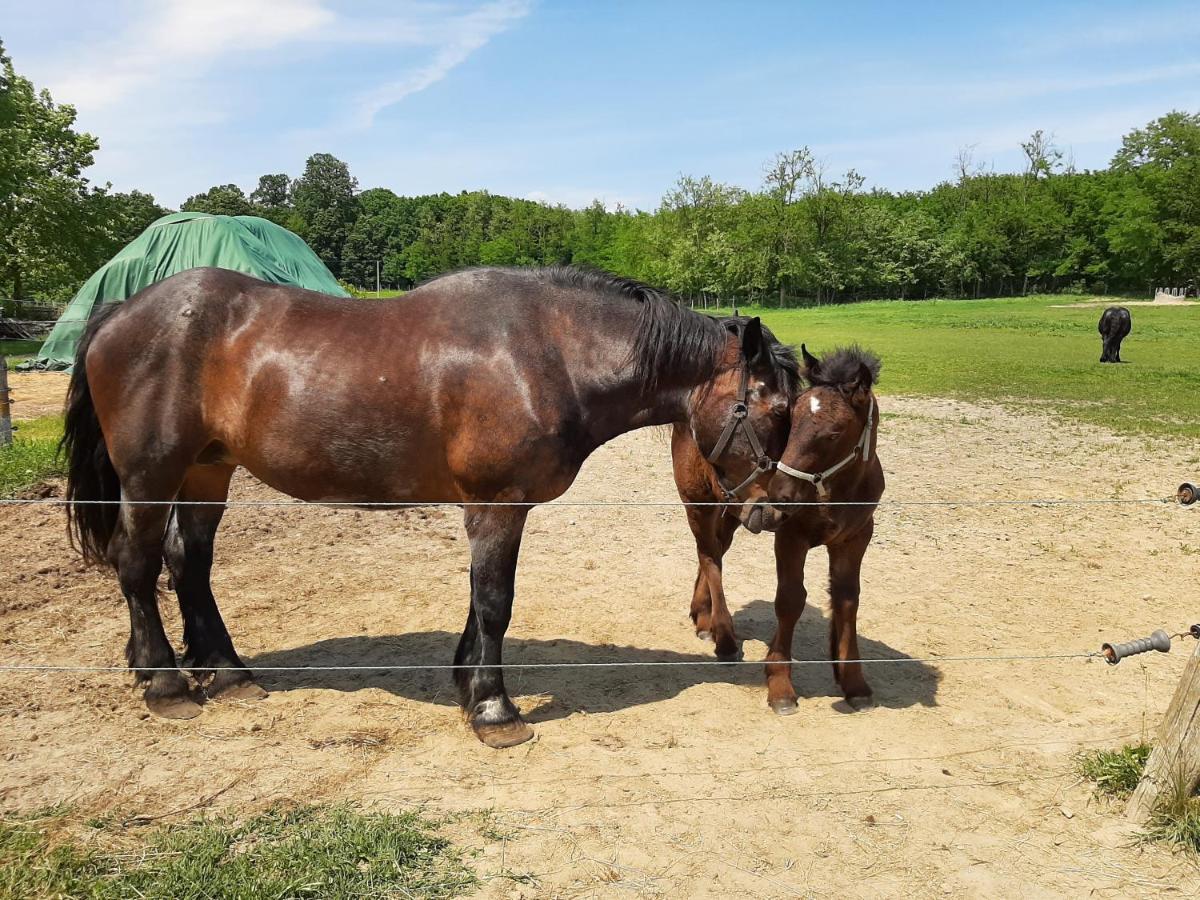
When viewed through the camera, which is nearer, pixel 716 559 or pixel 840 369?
pixel 840 369

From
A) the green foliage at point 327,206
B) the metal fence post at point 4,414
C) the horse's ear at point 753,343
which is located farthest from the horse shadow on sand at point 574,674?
the green foliage at point 327,206

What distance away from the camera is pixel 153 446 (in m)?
4.17

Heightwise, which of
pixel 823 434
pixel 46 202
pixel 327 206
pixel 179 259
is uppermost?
pixel 327 206

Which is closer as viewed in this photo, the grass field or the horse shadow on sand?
the horse shadow on sand

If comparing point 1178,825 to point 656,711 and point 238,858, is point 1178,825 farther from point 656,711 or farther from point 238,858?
point 238,858

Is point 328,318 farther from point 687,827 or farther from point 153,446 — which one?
point 687,827

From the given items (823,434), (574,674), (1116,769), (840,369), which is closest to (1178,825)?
(1116,769)

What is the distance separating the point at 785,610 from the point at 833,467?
91 cm

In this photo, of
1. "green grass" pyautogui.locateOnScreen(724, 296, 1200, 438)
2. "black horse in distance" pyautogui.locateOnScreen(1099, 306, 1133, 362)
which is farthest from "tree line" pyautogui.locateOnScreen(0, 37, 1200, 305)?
"black horse in distance" pyautogui.locateOnScreen(1099, 306, 1133, 362)

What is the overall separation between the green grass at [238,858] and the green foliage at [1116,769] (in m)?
2.76

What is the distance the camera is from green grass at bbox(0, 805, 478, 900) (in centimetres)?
273

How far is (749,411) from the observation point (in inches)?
159

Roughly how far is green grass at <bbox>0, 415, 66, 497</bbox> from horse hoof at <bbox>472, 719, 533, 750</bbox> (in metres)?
5.09

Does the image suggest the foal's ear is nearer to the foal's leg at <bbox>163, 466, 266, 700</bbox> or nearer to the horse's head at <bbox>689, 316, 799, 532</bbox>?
the horse's head at <bbox>689, 316, 799, 532</bbox>
